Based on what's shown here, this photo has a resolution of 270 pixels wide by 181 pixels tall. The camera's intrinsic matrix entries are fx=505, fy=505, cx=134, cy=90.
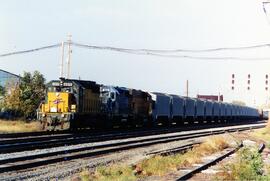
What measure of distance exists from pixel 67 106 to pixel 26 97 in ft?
78.7

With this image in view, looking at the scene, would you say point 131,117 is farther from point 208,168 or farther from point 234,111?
point 234,111

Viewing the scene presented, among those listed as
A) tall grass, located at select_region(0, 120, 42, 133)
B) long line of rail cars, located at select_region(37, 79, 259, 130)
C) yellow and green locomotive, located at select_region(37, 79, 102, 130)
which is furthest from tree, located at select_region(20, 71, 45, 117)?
yellow and green locomotive, located at select_region(37, 79, 102, 130)

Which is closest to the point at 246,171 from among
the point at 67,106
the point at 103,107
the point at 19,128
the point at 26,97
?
the point at 67,106

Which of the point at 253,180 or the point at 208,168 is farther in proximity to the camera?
the point at 208,168

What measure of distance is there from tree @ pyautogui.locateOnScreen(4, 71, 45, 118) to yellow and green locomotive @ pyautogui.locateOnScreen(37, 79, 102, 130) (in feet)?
69.7

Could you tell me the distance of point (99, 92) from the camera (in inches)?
1366

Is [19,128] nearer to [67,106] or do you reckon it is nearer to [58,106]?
[58,106]

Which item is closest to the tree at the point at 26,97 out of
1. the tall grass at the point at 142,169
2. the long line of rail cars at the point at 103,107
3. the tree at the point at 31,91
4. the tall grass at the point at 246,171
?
the tree at the point at 31,91

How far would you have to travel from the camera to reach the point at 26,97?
174ft

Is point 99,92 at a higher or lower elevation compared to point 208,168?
higher

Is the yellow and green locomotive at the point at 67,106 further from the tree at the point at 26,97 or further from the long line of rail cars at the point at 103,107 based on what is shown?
the tree at the point at 26,97

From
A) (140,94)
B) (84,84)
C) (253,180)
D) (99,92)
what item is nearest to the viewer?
(253,180)

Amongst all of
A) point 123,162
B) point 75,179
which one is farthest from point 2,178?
point 123,162

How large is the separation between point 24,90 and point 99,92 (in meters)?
20.8
